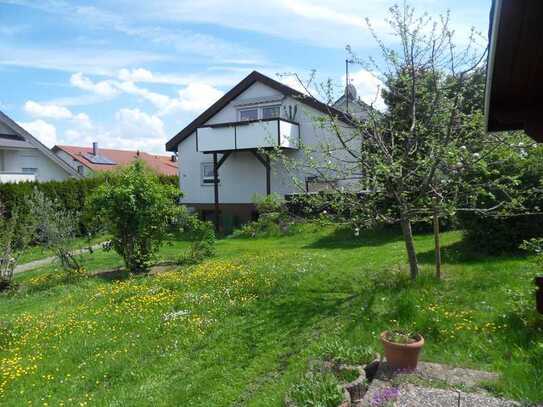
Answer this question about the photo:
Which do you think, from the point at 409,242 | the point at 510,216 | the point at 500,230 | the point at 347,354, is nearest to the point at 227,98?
the point at 500,230

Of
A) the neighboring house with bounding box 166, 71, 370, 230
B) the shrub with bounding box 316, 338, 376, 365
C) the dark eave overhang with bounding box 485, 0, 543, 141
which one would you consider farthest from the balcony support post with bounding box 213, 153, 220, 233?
the dark eave overhang with bounding box 485, 0, 543, 141

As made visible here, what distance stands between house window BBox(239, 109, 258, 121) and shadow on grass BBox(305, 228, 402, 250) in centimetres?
1008

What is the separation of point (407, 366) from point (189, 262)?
27.3 feet

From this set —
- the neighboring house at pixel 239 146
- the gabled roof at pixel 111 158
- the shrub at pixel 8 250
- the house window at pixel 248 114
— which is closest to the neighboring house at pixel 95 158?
the gabled roof at pixel 111 158

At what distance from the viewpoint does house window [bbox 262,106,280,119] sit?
22.5m

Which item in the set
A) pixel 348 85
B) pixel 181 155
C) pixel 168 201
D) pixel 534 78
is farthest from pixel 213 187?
pixel 534 78

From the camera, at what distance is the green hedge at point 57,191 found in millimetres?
18797

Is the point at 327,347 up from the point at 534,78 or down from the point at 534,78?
down

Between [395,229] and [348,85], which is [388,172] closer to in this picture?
[348,85]

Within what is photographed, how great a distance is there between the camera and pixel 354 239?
13805mm

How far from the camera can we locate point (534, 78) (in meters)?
2.80

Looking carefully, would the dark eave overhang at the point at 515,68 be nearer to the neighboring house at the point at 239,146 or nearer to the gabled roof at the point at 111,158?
the neighboring house at the point at 239,146

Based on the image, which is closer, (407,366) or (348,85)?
(407,366)

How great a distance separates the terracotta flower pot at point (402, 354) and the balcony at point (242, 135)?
52.1 ft
